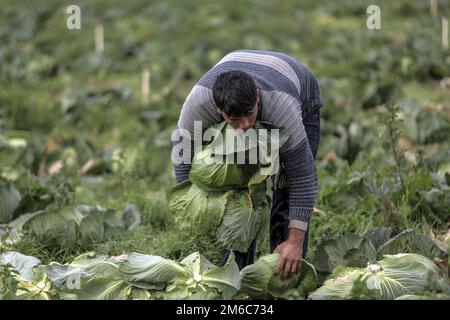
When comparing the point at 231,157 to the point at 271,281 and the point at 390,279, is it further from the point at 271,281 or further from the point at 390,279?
the point at 390,279

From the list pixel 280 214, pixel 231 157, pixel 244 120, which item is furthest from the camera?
pixel 280 214

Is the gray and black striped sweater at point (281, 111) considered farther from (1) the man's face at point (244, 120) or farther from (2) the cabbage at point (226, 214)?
(2) the cabbage at point (226, 214)

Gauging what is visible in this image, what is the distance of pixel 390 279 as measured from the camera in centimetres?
352

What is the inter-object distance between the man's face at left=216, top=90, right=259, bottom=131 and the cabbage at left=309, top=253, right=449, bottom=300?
841 millimetres

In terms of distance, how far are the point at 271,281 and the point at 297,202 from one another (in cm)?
40

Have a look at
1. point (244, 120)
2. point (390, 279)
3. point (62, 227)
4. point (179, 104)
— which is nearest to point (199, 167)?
point (244, 120)

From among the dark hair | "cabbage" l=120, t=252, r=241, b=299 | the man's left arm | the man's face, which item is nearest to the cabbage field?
"cabbage" l=120, t=252, r=241, b=299

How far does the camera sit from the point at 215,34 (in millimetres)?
12219

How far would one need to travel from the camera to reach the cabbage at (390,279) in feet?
11.3

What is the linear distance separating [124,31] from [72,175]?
7.45 metres

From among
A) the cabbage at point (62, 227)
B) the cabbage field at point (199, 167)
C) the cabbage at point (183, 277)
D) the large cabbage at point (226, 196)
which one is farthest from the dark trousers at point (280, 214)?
the cabbage at point (62, 227)

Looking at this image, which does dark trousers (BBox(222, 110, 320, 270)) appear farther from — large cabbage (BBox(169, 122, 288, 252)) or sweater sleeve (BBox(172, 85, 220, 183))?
sweater sleeve (BBox(172, 85, 220, 183))

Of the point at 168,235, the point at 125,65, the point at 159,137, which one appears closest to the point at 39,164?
the point at 159,137
